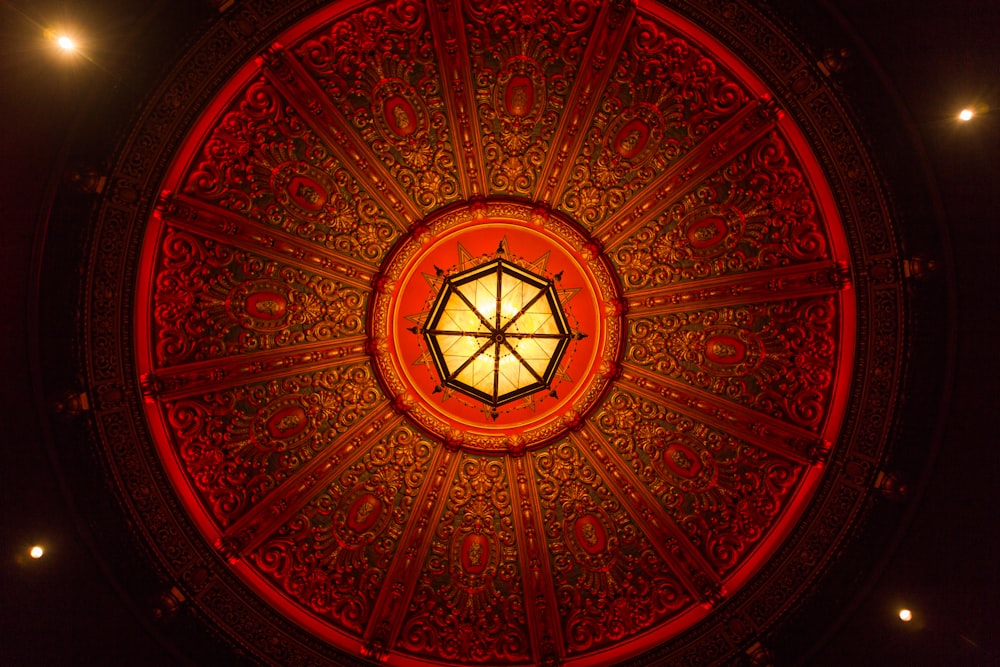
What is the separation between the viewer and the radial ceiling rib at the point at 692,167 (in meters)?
6.28

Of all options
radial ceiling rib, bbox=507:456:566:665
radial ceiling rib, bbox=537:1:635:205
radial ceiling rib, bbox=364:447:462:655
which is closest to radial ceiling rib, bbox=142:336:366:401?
radial ceiling rib, bbox=364:447:462:655

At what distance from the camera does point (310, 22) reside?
603 centimetres

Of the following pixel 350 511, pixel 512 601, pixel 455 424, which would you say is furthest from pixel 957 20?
pixel 350 511

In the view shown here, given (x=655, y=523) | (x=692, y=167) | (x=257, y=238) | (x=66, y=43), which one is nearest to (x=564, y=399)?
(x=655, y=523)

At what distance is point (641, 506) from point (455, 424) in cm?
265

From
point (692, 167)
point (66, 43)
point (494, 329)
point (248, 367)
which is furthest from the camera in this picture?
point (248, 367)

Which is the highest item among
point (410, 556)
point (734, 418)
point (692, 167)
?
point (692, 167)

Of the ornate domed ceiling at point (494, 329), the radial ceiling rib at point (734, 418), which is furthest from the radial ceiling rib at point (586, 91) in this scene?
the radial ceiling rib at point (734, 418)

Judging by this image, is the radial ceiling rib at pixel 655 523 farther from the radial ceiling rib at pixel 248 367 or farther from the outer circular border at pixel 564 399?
the radial ceiling rib at pixel 248 367

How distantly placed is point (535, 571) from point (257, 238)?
214 inches

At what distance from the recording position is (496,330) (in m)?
6.84

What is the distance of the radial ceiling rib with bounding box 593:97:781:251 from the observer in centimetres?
628

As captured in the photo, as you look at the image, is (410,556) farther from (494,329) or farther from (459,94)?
(459,94)

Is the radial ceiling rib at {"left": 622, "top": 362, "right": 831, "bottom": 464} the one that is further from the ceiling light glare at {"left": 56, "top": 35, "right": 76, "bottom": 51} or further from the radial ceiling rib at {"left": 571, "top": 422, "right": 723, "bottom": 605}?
the ceiling light glare at {"left": 56, "top": 35, "right": 76, "bottom": 51}
